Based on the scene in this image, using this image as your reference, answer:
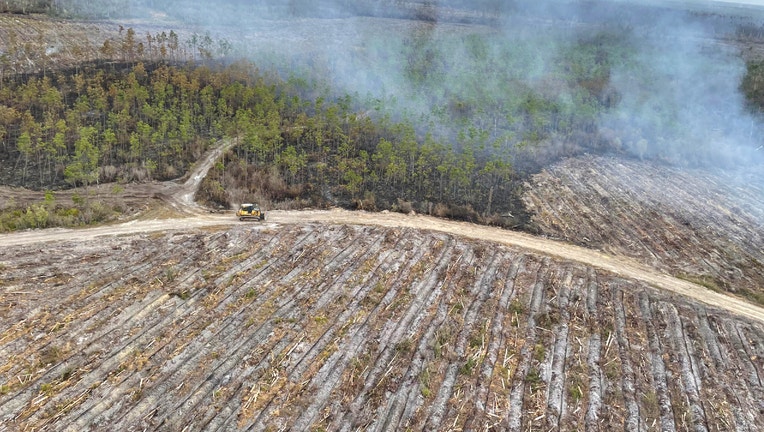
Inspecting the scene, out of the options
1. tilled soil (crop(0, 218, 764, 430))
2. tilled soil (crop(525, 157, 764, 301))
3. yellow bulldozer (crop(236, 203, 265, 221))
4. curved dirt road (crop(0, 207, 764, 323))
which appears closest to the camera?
tilled soil (crop(0, 218, 764, 430))

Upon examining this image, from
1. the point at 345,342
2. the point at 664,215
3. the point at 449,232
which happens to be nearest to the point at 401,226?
the point at 449,232

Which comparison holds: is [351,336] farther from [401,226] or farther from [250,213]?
[250,213]

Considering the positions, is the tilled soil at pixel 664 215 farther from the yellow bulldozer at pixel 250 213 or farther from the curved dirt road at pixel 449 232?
the yellow bulldozer at pixel 250 213

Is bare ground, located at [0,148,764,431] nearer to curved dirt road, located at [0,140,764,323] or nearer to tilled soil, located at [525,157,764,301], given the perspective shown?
curved dirt road, located at [0,140,764,323]

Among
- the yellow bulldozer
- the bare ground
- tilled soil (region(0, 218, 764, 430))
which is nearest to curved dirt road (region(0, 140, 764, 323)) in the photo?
the bare ground

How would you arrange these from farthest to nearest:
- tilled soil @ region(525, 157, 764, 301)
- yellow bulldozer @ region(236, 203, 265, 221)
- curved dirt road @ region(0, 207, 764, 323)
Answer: yellow bulldozer @ region(236, 203, 265, 221) → tilled soil @ region(525, 157, 764, 301) → curved dirt road @ region(0, 207, 764, 323)

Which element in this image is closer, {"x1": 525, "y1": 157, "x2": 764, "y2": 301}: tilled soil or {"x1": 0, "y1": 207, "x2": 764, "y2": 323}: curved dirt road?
{"x1": 0, "y1": 207, "x2": 764, "y2": 323}: curved dirt road

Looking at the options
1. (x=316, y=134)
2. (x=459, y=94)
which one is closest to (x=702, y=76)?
(x=459, y=94)

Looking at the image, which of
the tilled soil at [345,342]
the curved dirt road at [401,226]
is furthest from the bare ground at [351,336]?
the curved dirt road at [401,226]
